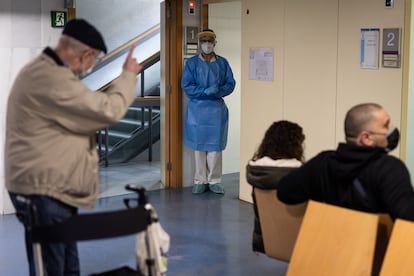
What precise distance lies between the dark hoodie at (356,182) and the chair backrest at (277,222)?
27 cm

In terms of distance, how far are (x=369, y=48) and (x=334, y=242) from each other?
2581mm

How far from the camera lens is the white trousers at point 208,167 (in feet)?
23.8

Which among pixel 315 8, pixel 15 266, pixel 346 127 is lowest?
pixel 15 266

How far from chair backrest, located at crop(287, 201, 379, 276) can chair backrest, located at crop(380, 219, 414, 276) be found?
13cm

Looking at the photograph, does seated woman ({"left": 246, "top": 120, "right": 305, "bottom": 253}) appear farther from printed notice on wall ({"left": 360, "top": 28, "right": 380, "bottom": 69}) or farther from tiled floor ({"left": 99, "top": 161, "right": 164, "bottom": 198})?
tiled floor ({"left": 99, "top": 161, "right": 164, "bottom": 198})

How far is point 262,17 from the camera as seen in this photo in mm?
6434

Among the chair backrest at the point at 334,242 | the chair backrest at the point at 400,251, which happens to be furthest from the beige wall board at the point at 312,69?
the chair backrest at the point at 400,251

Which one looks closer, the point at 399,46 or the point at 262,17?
the point at 399,46

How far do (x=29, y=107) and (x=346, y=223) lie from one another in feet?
4.88

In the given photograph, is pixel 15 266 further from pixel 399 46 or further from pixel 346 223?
pixel 399 46

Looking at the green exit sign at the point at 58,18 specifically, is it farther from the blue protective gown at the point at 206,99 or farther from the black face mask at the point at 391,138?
the black face mask at the point at 391,138

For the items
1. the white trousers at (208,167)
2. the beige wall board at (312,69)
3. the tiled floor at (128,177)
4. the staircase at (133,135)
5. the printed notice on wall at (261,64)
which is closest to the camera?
the beige wall board at (312,69)

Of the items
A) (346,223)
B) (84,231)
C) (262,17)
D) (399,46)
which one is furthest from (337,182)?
(262,17)

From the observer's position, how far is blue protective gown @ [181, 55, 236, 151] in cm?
707
